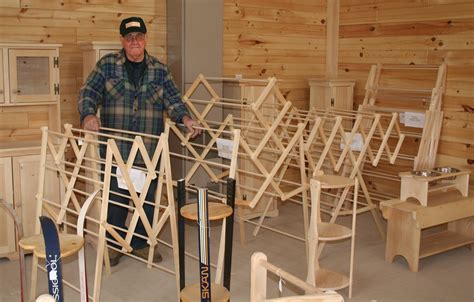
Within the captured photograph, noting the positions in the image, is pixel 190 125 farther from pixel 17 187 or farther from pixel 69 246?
pixel 69 246

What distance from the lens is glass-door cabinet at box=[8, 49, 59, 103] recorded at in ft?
13.5

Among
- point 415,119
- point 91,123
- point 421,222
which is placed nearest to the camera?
point 91,123

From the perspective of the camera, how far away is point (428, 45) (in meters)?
5.16

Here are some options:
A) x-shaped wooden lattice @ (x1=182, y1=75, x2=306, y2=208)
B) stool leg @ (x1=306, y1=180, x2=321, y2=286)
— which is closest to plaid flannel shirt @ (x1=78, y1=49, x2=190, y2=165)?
x-shaped wooden lattice @ (x1=182, y1=75, x2=306, y2=208)

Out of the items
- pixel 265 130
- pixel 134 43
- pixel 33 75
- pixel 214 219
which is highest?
pixel 134 43

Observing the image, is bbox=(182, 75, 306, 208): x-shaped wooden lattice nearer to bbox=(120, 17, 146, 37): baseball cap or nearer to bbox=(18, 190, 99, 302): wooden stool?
bbox=(120, 17, 146, 37): baseball cap

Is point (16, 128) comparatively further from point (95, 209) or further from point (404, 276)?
point (404, 276)

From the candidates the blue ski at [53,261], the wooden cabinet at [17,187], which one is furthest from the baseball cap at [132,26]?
the blue ski at [53,261]

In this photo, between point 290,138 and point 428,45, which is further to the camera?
point 428,45

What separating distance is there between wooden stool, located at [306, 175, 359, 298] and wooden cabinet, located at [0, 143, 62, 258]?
6.20 feet

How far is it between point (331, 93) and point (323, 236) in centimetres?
233

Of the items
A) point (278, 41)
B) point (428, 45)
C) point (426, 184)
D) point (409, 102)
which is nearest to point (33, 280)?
point (426, 184)

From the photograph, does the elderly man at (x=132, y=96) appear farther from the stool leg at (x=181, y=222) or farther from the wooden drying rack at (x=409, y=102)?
the wooden drying rack at (x=409, y=102)

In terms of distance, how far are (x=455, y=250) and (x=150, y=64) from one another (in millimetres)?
2712
